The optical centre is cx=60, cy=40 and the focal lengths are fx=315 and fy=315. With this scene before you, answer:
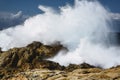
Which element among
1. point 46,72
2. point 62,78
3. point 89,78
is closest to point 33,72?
point 46,72

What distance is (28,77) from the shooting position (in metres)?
136

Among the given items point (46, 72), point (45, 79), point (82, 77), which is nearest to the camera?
point (82, 77)

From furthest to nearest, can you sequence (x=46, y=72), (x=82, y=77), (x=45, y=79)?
(x=46, y=72)
(x=45, y=79)
(x=82, y=77)

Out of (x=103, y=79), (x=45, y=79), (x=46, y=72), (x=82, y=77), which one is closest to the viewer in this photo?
(x=103, y=79)

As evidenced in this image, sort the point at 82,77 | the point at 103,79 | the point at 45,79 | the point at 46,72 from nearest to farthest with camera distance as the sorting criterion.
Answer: the point at 103,79 < the point at 82,77 < the point at 45,79 < the point at 46,72

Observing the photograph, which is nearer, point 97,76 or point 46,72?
point 97,76

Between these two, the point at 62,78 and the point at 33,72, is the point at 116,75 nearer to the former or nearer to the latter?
the point at 62,78

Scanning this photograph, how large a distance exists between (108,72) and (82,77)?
11596 millimetres

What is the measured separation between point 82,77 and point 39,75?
882 inches

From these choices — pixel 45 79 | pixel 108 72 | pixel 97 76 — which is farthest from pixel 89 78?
pixel 45 79

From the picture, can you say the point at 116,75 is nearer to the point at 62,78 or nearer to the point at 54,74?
the point at 62,78

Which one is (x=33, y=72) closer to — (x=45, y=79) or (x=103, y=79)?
(x=45, y=79)

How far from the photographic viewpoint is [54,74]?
141m

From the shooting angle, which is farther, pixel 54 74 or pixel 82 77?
pixel 54 74
